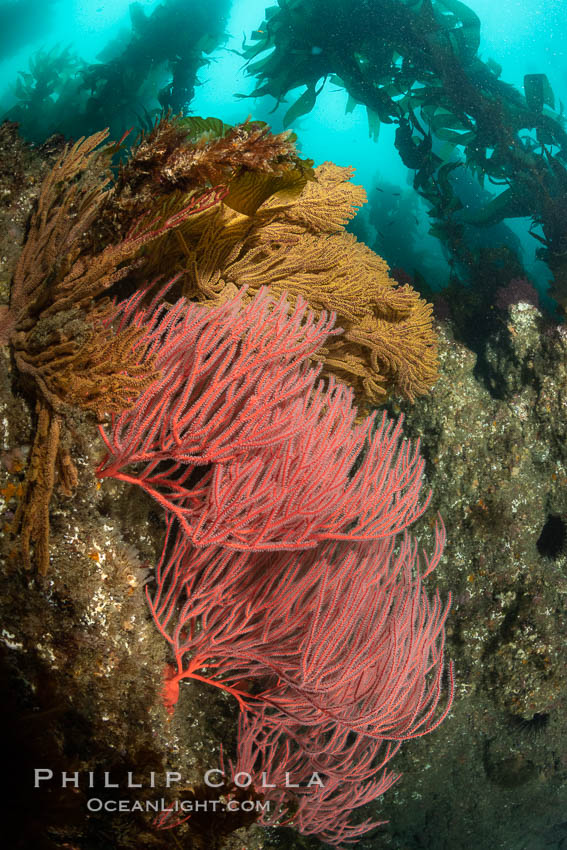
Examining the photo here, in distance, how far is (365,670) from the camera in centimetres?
256

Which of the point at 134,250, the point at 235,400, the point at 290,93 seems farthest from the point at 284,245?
the point at 290,93

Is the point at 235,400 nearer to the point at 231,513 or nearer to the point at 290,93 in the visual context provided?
the point at 231,513

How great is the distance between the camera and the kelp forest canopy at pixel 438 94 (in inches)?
248

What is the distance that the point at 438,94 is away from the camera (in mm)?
6480

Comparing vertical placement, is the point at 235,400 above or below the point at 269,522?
above

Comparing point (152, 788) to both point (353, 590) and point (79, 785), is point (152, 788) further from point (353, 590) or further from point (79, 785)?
point (353, 590)

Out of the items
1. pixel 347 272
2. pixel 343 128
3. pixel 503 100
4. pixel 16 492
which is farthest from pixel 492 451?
pixel 343 128

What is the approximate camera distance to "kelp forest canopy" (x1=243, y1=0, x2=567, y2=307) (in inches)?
248

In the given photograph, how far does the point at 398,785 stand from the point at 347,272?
5.12 meters

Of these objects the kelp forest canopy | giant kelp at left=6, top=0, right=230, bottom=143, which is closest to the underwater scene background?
the kelp forest canopy

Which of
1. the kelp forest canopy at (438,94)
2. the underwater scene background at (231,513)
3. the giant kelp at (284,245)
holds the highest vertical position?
the kelp forest canopy at (438,94)

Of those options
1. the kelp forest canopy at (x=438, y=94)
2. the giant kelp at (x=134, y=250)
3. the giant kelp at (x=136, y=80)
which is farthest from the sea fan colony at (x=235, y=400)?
the giant kelp at (x=136, y=80)

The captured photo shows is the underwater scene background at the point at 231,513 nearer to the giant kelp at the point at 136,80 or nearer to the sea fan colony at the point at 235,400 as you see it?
the sea fan colony at the point at 235,400

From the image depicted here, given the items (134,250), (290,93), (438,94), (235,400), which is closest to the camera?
(134,250)
